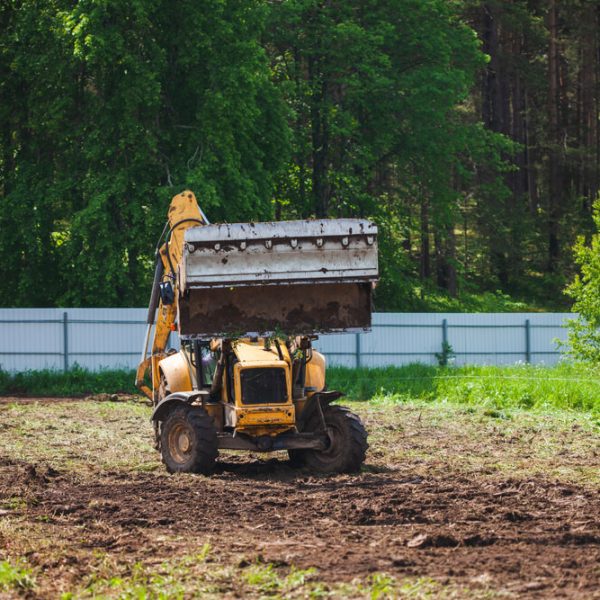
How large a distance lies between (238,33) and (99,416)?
16.6m

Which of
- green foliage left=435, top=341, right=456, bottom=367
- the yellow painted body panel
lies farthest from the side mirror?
green foliage left=435, top=341, right=456, bottom=367

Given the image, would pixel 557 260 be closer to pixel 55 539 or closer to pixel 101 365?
pixel 101 365

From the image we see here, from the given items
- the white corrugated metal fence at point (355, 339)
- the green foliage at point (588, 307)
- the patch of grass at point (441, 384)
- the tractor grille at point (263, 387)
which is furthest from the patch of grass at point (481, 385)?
the tractor grille at point (263, 387)

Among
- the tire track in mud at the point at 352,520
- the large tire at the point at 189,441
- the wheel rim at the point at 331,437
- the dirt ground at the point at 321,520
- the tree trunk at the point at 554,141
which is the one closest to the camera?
the dirt ground at the point at 321,520

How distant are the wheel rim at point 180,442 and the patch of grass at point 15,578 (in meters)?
6.23

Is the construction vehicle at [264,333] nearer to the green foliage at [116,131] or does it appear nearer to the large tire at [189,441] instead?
the large tire at [189,441]

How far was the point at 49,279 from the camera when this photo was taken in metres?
38.0

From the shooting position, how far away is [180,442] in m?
15.5

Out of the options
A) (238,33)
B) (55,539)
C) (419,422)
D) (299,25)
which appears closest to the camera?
(55,539)

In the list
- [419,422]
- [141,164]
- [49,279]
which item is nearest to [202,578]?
[419,422]

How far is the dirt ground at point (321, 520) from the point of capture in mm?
8617

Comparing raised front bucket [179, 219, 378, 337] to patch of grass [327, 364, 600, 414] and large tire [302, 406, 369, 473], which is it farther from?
patch of grass [327, 364, 600, 414]

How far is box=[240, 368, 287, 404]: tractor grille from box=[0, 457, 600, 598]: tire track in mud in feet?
3.22

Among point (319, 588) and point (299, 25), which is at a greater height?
point (299, 25)
